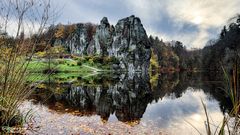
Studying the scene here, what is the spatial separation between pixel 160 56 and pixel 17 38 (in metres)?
105

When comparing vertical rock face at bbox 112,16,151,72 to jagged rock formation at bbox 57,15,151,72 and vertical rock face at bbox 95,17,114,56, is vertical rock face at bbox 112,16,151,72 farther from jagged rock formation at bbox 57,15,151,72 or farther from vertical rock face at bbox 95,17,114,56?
vertical rock face at bbox 95,17,114,56

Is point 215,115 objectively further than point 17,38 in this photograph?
Yes

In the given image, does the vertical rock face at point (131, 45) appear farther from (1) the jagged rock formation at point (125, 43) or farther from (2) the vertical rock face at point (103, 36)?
(2) the vertical rock face at point (103, 36)

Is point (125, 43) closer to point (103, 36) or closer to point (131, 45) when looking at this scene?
point (131, 45)

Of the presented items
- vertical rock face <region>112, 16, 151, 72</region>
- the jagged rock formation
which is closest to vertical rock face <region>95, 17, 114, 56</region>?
the jagged rock formation

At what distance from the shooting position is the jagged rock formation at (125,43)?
69.3m

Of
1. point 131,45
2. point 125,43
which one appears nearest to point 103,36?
point 125,43

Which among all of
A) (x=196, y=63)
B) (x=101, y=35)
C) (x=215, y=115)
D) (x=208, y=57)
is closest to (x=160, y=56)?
(x=196, y=63)

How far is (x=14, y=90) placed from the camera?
24.3 feet

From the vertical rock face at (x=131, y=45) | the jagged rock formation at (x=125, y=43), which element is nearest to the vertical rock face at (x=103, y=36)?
the jagged rock formation at (x=125, y=43)

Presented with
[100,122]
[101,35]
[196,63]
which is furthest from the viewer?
[196,63]

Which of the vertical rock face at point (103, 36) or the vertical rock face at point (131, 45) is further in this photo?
the vertical rock face at point (103, 36)

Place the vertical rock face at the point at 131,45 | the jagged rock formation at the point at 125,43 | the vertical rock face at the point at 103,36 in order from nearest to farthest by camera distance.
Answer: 1. the vertical rock face at the point at 131,45
2. the jagged rock formation at the point at 125,43
3. the vertical rock face at the point at 103,36

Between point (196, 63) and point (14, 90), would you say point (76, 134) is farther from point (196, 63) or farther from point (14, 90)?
point (196, 63)
